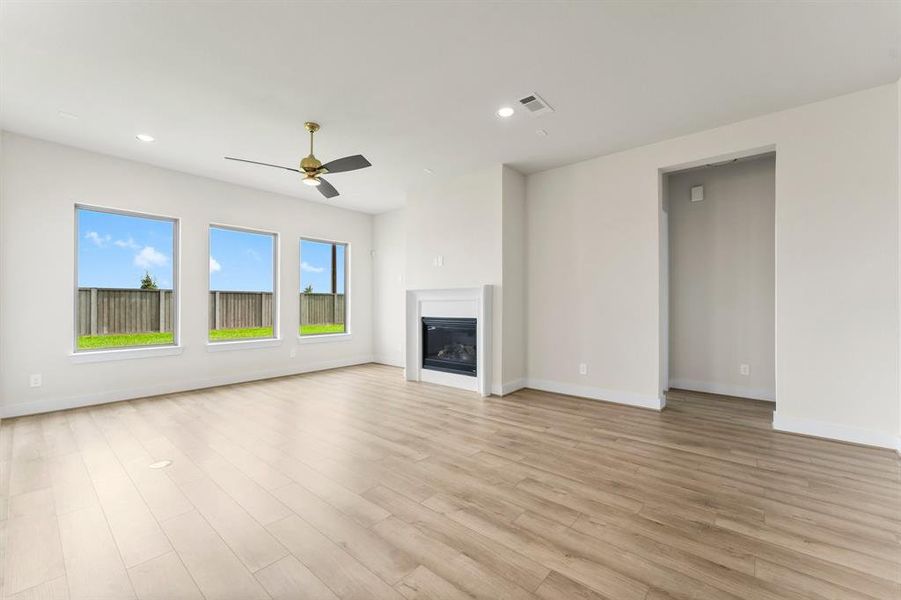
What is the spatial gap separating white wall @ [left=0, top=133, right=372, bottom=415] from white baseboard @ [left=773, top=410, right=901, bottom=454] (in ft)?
20.4

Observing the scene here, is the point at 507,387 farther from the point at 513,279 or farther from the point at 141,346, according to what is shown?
the point at 141,346

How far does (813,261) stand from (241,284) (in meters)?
6.78

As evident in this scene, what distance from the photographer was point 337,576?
62.8 inches

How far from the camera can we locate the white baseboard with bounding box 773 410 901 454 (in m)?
2.96

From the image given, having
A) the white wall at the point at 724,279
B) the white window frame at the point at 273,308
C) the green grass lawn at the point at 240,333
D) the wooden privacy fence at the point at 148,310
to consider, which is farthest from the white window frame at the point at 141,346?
the white wall at the point at 724,279

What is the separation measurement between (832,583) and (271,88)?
4435 millimetres

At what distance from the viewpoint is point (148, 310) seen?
4801 millimetres

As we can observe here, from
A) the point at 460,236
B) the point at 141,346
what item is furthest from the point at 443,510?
the point at 141,346

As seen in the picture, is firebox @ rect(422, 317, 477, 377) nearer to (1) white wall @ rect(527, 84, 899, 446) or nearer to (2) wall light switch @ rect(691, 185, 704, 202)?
(1) white wall @ rect(527, 84, 899, 446)

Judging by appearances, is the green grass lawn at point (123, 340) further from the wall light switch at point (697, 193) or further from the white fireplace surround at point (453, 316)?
the wall light switch at point (697, 193)

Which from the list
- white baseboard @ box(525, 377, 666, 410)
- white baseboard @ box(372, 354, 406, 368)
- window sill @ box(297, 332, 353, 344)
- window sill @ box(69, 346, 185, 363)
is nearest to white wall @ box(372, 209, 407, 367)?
white baseboard @ box(372, 354, 406, 368)

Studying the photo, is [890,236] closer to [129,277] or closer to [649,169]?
[649,169]

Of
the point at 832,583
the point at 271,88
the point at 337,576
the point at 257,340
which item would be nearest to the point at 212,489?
the point at 337,576

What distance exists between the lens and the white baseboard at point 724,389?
4340 mm
